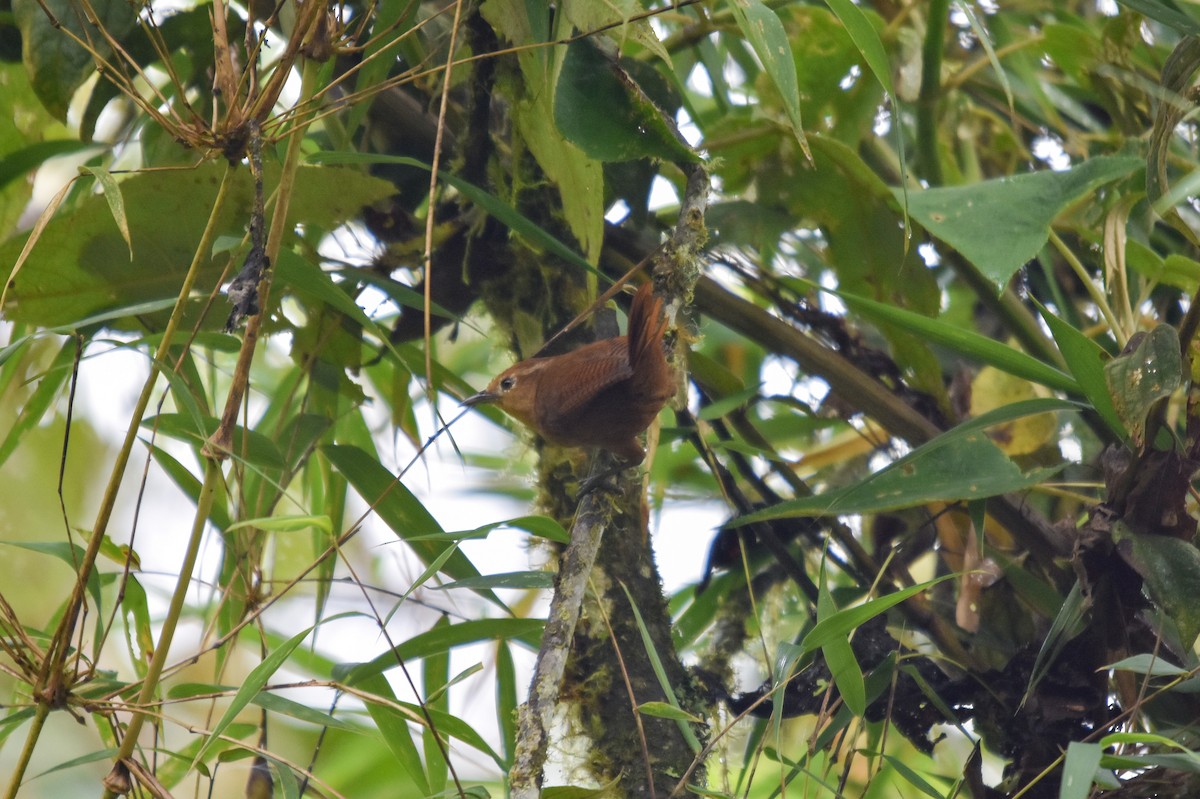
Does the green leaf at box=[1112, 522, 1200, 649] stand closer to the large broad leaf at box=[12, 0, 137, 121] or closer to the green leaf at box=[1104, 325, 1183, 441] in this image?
the green leaf at box=[1104, 325, 1183, 441]

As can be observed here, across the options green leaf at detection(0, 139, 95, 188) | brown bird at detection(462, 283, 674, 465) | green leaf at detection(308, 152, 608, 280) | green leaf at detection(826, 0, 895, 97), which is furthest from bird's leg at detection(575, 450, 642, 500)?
green leaf at detection(0, 139, 95, 188)

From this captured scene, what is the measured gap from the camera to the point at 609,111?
4.13ft

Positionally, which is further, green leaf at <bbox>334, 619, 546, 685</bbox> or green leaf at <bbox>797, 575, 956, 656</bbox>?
green leaf at <bbox>334, 619, 546, 685</bbox>

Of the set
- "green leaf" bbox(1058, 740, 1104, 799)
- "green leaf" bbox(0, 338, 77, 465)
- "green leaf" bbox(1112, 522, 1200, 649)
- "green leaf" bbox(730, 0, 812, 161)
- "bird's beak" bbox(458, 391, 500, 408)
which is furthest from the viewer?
"bird's beak" bbox(458, 391, 500, 408)

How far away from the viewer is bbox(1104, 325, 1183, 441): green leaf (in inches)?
45.1

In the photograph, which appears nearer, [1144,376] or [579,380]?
[1144,376]

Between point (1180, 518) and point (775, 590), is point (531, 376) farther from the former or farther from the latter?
point (1180, 518)

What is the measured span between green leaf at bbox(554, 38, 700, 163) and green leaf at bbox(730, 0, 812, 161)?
0.56 feet

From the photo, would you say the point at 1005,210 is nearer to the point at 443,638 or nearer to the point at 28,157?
the point at 443,638

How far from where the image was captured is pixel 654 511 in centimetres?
219

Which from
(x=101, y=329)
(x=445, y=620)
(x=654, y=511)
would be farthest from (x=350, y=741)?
(x=101, y=329)

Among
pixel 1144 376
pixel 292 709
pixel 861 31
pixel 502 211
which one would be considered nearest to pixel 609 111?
pixel 502 211

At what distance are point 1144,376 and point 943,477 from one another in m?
0.30

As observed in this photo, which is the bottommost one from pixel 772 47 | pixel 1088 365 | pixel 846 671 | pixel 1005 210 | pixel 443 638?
pixel 846 671
